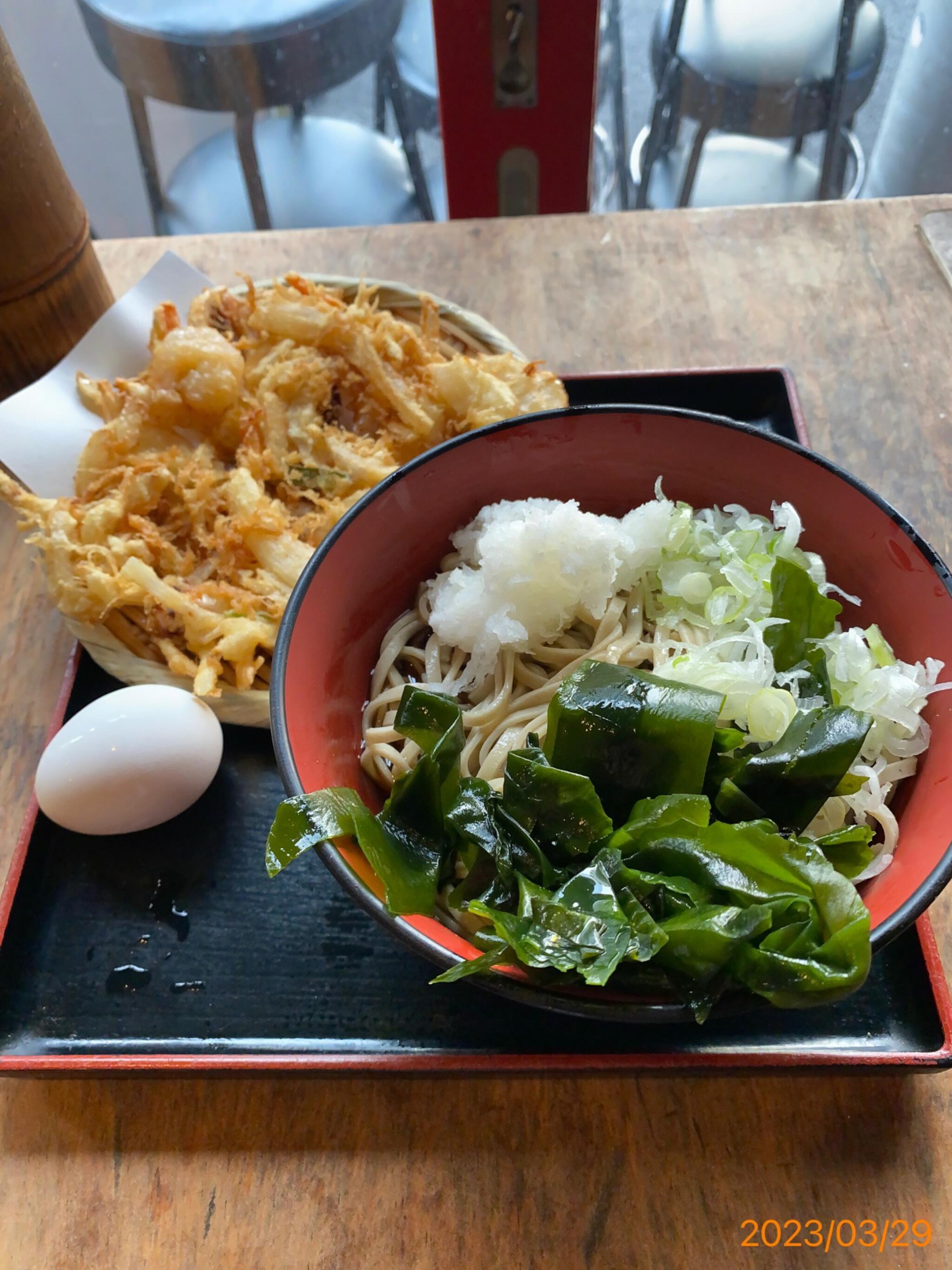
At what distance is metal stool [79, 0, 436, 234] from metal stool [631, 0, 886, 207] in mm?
817

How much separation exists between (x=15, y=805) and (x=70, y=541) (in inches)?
15.0

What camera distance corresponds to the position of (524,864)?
0.83m

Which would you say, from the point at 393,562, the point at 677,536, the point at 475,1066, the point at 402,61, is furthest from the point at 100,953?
the point at 402,61

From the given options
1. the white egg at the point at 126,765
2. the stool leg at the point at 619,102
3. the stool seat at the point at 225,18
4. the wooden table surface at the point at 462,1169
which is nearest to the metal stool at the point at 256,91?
the stool seat at the point at 225,18

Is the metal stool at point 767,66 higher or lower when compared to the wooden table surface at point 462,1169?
higher

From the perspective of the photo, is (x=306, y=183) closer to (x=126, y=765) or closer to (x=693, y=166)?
(x=693, y=166)

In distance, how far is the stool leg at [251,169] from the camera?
8.47 feet

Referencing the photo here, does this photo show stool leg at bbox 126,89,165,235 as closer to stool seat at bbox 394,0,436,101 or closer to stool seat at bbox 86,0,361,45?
stool seat at bbox 86,0,361,45

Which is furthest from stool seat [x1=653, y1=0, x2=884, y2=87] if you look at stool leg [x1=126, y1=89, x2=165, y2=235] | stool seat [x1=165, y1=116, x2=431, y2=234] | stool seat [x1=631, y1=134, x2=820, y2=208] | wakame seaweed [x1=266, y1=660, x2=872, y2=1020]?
wakame seaweed [x1=266, y1=660, x2=872, y2=1020]

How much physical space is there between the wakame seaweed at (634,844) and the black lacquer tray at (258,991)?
0.17 m

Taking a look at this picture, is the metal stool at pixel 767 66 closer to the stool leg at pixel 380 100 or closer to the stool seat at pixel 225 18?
the stool leg at pixel 380 100

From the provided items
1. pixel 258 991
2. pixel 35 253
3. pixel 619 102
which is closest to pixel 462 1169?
pixel 258 991

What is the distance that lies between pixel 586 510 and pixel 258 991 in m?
0.73

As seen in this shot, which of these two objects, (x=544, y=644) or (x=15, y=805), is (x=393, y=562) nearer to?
(x=544, y=644)
